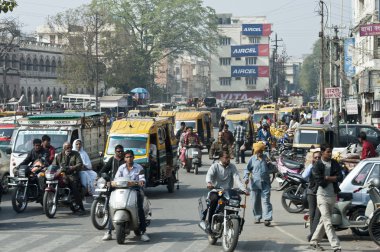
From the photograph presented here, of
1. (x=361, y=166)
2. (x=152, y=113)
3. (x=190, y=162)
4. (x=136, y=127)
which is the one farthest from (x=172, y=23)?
(x=361, y=166)

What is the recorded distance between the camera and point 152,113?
54406 mm

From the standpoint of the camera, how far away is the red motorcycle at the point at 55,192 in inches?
675

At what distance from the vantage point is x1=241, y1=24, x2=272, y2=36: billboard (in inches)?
5113

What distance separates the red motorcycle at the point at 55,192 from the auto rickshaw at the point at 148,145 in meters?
3.39

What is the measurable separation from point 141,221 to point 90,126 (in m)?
11.2

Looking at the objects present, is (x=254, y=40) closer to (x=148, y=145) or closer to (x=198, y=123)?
(x=198, y=123)

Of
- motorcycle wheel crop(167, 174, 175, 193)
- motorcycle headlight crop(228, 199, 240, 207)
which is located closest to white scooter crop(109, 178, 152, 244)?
motorcycle headlight crop(228, 199, 240, 207)

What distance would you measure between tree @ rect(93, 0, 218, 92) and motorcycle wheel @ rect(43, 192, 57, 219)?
221 feet

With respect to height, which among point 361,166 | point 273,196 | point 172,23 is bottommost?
point 273,196

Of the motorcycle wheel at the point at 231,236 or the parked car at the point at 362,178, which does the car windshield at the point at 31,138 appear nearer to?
the parked car at the point at 362,178

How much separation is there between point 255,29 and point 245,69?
6884 mm

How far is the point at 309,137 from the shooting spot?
28.7 meters

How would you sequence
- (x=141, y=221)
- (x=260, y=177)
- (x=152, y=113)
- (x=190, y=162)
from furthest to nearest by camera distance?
(x=152, y=113), (x=190, y=162), (x=260, y=177), (x=141, y=221)

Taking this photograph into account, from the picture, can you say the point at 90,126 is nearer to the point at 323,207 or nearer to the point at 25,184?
the point at 25,184
